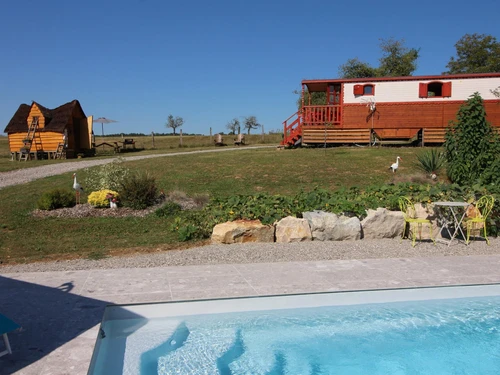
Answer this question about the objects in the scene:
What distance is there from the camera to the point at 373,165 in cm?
1636

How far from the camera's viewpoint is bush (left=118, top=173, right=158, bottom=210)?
1112 centimetres

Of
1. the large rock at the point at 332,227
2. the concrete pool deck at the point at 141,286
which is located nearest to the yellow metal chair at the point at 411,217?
the large rock at the point at 332,227

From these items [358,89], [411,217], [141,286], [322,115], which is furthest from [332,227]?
[322,115]

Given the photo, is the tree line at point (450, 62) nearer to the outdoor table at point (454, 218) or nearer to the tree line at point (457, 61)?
the tree line at point (457, 61)

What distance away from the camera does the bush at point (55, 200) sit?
11.0 metres

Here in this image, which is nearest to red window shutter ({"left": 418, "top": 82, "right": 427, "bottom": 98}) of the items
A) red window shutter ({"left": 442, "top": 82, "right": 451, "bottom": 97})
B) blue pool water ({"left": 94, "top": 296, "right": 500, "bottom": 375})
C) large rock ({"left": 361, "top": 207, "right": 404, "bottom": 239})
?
red window shutter ({"left": 442, "top": 82, "right": 451, "bottom": 97})

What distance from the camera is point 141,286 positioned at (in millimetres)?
5484

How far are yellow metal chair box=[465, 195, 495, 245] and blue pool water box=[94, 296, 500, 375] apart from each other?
9.16 ft

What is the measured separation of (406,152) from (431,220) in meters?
11.2

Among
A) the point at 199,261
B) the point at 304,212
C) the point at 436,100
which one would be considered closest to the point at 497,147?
the point at 304,212

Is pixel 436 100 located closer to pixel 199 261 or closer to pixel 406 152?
pixel 406 152

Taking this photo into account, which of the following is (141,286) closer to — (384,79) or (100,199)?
(100,199)

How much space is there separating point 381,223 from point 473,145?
3.67 metres

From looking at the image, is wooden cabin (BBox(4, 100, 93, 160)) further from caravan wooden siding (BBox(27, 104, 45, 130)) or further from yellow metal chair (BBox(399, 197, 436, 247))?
yellow metal chair (BBox(399, 197, 436, 247))
